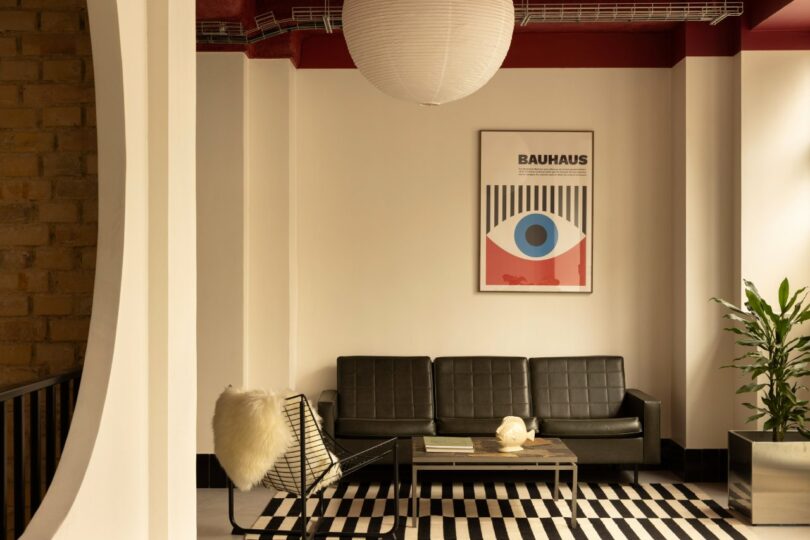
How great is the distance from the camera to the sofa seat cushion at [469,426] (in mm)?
6070

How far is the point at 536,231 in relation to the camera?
677 centimetres

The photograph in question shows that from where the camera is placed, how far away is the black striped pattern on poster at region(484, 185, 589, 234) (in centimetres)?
676

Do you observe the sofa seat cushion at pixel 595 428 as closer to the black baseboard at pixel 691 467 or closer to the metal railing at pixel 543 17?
the black baseboard at pixel 691 467

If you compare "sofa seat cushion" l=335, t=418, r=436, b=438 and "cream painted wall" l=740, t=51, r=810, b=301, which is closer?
"sofa seat cushion" l=335, t=418, r=436, b=438

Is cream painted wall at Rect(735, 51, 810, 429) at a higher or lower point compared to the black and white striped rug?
higher

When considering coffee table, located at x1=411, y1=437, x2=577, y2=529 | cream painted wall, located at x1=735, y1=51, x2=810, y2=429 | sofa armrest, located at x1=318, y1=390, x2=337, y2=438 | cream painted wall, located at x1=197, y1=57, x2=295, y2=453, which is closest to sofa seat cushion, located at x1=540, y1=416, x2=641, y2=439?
coffee table, located at x1=411, y1=437, x2=577, y2=529

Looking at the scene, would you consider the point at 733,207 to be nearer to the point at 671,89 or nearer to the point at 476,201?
the point at 671,89

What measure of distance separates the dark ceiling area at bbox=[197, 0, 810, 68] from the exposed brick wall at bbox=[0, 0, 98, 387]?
88.1 inches

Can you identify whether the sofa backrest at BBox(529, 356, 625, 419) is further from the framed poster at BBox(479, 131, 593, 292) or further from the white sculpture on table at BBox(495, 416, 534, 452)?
the white sculpture on table at BBox(495, 416, 534, 452)

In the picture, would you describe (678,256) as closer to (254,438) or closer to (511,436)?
(511,436)

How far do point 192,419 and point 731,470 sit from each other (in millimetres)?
3655

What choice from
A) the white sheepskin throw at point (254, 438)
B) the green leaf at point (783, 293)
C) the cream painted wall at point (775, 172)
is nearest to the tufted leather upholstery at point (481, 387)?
the cream painted wall at point (775, 172)

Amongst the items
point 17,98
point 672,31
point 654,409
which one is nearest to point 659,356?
point 654,409

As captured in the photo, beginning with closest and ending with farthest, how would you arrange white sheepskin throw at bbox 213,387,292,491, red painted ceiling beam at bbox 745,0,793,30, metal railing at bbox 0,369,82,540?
metal railing at bbox 0,369,82,540 → white sheepskin throw at bbox 213,387,292,491 → red painted ceiling beam at bbox 745,0,793,30
